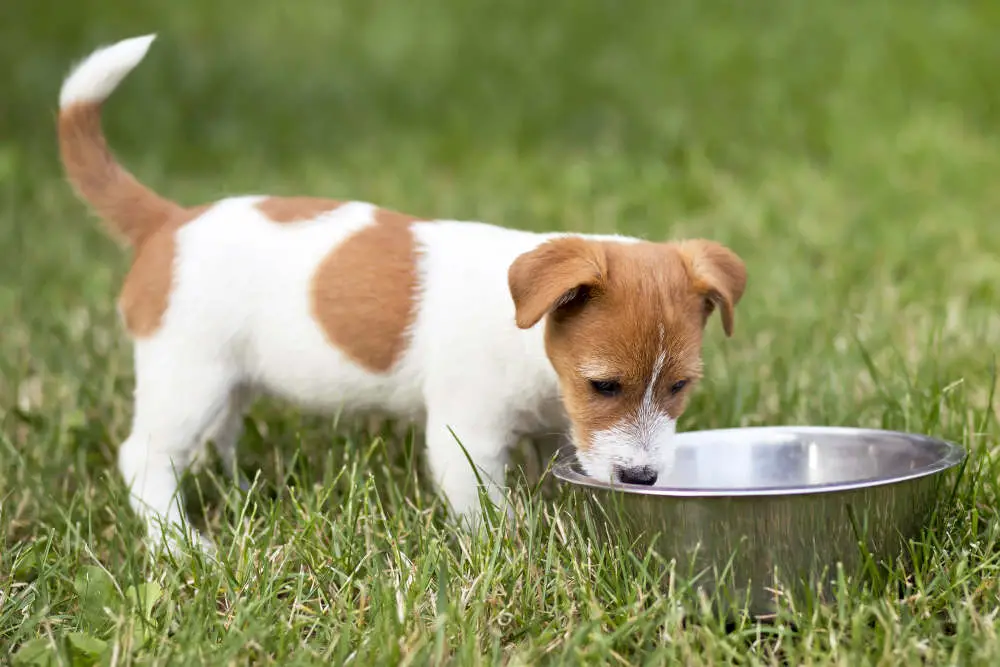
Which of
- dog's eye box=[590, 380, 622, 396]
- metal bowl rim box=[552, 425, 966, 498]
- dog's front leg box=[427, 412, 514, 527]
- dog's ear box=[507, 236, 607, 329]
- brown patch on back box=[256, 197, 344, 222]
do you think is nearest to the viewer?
metal bowl rim box=[552, 425, 966, 498]

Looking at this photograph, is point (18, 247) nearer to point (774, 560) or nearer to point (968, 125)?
point (774, 560)

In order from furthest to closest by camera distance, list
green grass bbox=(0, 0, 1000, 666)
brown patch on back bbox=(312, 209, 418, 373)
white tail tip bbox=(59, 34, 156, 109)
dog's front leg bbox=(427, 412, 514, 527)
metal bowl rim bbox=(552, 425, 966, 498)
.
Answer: white tail tip bbox=(59, 34, 156, 109), brown patch on back bbox=(312, 209, 418, 373), dog's front leg bbox=(427, 412, 514, 527), green grass bbox=(0, 0, 1000, 666), metal bowl rim bbox=(552, 425, 966, 498)

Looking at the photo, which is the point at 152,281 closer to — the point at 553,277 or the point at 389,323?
the point at 389,323

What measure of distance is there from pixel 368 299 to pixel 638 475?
1029 millimetres

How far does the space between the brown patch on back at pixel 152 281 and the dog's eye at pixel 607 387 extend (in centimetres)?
136

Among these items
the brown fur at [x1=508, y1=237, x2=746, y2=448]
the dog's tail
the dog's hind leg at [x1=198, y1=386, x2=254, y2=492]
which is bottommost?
the dog's hind leg at [x1=198, y1=386, x2=254, y2=492]

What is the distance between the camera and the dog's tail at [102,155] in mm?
4016

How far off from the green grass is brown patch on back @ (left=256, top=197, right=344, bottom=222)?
28.6 inches

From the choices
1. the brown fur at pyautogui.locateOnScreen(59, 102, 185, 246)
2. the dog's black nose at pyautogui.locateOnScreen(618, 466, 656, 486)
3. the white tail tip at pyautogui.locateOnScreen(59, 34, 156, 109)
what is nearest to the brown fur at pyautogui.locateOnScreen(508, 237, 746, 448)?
the dog's black nose at pyautogui.locateOnScreen(618, 466, 656, 486)

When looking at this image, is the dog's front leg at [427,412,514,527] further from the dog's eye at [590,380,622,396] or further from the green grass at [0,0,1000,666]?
the dog's eye at [590,380,622,396]

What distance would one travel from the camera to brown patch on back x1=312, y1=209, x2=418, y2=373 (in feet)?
12.1

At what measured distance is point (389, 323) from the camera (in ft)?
12.1

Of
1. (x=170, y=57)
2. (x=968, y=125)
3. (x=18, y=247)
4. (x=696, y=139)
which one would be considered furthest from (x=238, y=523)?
(x=170, y=57)

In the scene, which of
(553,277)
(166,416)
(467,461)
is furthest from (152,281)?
(553,277)
